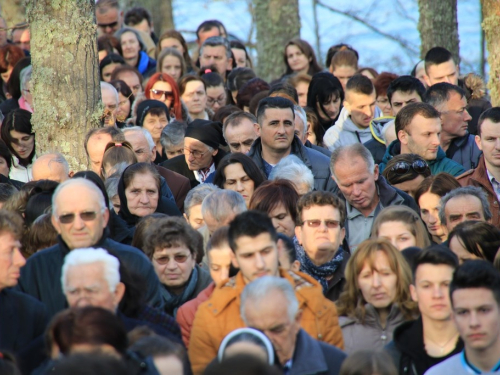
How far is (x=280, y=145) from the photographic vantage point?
351 inches

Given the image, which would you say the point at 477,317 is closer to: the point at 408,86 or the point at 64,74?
the point at 64,74

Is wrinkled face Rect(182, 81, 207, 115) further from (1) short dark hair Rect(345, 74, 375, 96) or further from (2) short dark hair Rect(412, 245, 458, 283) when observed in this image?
(2) short dark hair Rect(412, 245, 458, 283)

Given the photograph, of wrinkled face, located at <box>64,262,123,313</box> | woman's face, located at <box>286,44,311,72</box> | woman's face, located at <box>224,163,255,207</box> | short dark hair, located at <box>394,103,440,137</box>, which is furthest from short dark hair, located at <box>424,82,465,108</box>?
wrinkled face, located at <box>64,262,123,313</box>

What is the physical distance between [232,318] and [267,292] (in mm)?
565

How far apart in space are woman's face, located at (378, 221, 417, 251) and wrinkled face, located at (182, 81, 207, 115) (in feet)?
16.5

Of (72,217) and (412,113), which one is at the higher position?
(412,113)

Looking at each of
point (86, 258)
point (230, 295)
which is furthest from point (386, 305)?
point (86, 258)

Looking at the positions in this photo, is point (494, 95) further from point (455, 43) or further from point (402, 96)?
point (455, 43)

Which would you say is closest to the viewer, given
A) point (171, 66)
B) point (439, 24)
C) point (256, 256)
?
point (256, 256)

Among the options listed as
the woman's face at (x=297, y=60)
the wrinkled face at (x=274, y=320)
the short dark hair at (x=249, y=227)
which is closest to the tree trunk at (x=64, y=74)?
the short dark hair at (x=249, y=227)

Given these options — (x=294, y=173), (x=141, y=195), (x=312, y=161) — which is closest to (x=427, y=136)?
(x=312, y=161)

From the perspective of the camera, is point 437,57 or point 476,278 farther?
point 437,57

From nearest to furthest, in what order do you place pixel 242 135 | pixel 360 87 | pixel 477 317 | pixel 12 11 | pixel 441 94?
pixel 477 317 < pixel 242 135 < pixel 441 94 < pixel 360 87 < pixel 12 11

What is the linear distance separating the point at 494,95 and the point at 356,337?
17.5 ft
